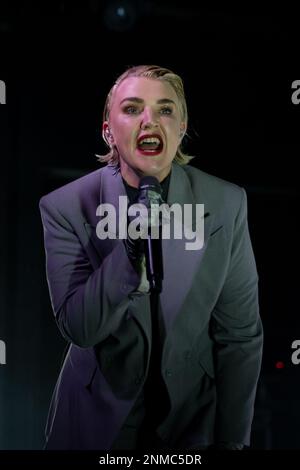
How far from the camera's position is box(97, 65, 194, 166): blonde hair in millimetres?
2258

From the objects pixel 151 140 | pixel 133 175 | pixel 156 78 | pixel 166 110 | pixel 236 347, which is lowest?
pixel 236 347

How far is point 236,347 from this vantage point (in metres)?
2.17

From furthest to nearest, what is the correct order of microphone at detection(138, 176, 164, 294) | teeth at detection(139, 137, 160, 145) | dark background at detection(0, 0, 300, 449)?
dark background at detection(0, 0, 300, 449)
teeth at detection(139, 137, 160, 145)
microphone at detection(138, 176, 164, 294)

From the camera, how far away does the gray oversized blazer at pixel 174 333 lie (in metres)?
2.08

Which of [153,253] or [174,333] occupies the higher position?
[153,253]

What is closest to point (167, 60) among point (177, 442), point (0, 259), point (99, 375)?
point (0, 259)

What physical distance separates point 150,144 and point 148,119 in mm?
78

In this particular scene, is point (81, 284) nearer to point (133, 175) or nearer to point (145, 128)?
point (133, 175)

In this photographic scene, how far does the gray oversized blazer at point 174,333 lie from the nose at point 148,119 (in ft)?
0.59

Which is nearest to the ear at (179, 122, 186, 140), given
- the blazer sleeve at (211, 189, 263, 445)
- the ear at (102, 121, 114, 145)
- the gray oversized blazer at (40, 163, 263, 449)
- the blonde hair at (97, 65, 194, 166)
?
the blonde hair at (97, 65, 194, 166)

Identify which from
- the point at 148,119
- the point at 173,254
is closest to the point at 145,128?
the point at 148,119

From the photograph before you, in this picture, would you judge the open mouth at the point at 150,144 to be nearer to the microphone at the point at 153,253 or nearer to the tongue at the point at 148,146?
the tongue at the point at 148,146

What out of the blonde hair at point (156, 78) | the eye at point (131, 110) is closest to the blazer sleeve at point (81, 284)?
the blonde hair at point (156, 78)

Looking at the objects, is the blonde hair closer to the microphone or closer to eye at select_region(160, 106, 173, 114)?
eye at select_region(160, 106, 173, 114)
